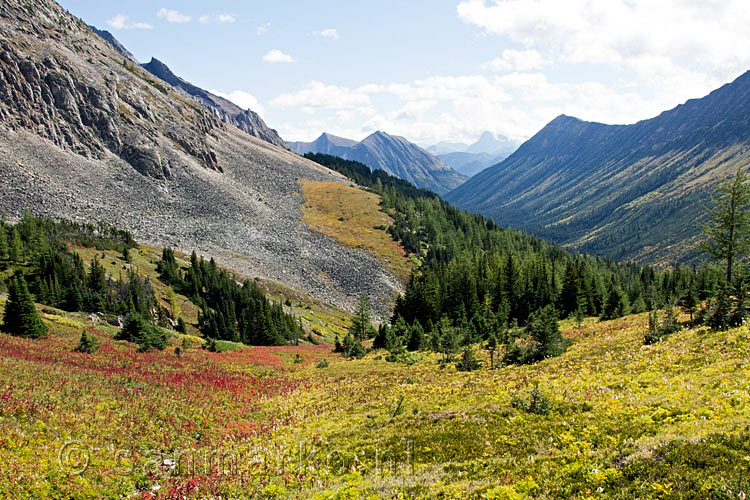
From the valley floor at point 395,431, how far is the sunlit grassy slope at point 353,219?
308 ft

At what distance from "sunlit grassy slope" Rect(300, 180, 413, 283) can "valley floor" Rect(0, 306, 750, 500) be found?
308 feet

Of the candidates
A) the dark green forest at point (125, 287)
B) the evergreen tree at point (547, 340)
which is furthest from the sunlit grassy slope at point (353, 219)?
the evergreen tree at point (547, 340)

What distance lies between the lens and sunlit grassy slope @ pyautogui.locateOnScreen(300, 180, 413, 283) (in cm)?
13012

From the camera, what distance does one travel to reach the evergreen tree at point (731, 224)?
35906 mm

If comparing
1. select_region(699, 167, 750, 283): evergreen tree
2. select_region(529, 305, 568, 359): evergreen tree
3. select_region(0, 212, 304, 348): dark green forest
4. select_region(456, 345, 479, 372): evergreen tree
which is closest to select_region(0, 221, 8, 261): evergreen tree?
select_region(0, 212, 304, 348): dark green forest

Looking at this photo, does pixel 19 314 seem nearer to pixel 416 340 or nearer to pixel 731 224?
pixel 416 340

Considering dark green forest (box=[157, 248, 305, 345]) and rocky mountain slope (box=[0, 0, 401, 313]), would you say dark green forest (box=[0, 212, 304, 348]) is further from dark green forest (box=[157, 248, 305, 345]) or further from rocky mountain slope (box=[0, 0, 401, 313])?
rocky mountain slope (box=[0, 0, 401, 313])

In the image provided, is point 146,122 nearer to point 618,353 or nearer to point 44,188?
point 44,188

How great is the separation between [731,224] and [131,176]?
143347 millimetres

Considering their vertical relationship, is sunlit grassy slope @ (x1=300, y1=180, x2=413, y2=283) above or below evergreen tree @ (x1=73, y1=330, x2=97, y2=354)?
above

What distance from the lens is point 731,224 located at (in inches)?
1415

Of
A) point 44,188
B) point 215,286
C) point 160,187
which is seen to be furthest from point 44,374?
point 160,187

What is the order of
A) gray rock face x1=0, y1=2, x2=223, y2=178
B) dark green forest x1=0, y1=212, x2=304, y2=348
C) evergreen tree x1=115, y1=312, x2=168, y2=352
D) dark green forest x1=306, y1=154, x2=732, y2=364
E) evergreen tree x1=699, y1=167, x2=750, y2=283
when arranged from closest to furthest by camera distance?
1. evergreen tree x1=699, y1=167, x2=750, y2=283
2. evergreen tree x1=115, y1=312, x2=168, y2=352
3. dark green forest x1=0, y1=212, x2=304, y2=348
4. dark green forest x1=306, y1=154, x2=732, y2=364
5. gray rock face x1=0, y1=2, x2=223, y2=178

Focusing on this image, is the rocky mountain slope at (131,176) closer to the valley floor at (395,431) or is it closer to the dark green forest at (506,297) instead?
the dark green forest at (506,297)
